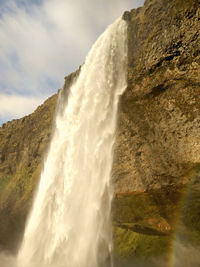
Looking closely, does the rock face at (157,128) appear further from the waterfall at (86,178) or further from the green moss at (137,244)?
the waterfall at (86,178)

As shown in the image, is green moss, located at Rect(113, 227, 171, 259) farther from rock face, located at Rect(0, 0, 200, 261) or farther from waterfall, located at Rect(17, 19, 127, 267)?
waterfall, located at Rect(17, 19, 127, 267)

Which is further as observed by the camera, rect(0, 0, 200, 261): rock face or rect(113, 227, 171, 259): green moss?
rect(113, 227, 171, 259): green moss

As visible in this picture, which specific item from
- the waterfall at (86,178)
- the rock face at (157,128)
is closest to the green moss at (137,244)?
the rock face at (157,128)

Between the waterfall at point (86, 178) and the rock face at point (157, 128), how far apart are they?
2.48ft

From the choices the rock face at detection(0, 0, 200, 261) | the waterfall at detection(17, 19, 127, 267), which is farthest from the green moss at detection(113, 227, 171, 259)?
the waterfall at detection(17, 19, 127, 267)

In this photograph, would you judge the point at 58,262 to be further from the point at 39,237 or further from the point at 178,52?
the point at 178,52

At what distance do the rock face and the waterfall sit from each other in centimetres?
76

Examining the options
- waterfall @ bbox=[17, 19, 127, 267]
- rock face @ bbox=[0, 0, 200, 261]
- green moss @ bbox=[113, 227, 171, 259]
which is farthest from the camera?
waterfall @ bbox=[17, 19, 127, 267]

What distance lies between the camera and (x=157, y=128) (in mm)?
9008

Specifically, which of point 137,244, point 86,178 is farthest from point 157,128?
point 137,244

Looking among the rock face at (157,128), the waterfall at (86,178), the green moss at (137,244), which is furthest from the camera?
the waterfall at (86,178)

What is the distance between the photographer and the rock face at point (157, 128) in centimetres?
782

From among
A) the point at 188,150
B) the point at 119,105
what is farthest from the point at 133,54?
the point at 188,150

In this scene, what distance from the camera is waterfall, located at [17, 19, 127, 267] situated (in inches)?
407
